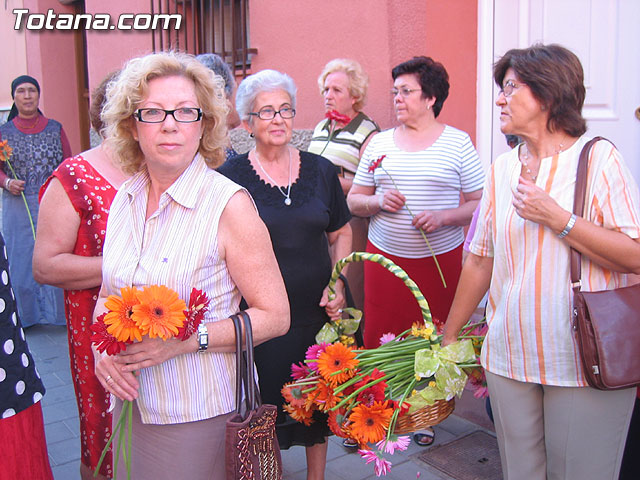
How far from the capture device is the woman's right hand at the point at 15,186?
6.11 m

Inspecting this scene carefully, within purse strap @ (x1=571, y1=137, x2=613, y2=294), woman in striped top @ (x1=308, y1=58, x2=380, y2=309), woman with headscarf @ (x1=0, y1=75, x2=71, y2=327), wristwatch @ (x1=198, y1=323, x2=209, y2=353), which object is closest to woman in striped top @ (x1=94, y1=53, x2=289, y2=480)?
wristwatch @ (x1=198, y1=323, x2=209, y2=353)

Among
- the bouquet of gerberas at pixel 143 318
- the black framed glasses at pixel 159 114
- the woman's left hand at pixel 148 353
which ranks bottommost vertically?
the woman's left hand at pixel 148 353

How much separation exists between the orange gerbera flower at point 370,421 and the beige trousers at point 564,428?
0.42 m

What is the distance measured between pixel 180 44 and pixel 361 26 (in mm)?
3002

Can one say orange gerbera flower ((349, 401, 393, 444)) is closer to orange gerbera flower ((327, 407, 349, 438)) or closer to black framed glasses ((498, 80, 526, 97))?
orange gerbera flower ((327, 407, 349, 438))

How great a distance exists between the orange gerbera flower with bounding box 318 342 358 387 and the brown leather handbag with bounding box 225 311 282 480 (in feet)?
1.89

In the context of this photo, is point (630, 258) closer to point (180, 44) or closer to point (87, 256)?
point (87, 256)

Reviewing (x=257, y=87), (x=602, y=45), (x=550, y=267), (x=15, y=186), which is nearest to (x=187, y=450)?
(x=550, y=267)

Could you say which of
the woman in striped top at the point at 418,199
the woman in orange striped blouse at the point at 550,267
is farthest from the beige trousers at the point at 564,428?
the woman in striped top at the point at 418,199

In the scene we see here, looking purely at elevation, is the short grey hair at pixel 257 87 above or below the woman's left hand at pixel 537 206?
above

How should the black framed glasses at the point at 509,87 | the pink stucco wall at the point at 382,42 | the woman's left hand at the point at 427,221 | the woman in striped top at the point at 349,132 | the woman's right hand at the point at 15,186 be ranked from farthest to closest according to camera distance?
1. the woman's right hand at the point at 15,186
2. the pink stucco wall at the point at 382,42
3. the woman in striped top at the point at 349,132
4. the woman's left hand at the point at 427,221
5. the black framed glasses at the point at 509,87

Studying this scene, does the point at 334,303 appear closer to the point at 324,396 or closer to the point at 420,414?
the point at 324,396

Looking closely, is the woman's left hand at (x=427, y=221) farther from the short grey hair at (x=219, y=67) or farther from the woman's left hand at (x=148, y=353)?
the woman's left hand at (x=148, y=353)

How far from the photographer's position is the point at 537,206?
6.98 ft
